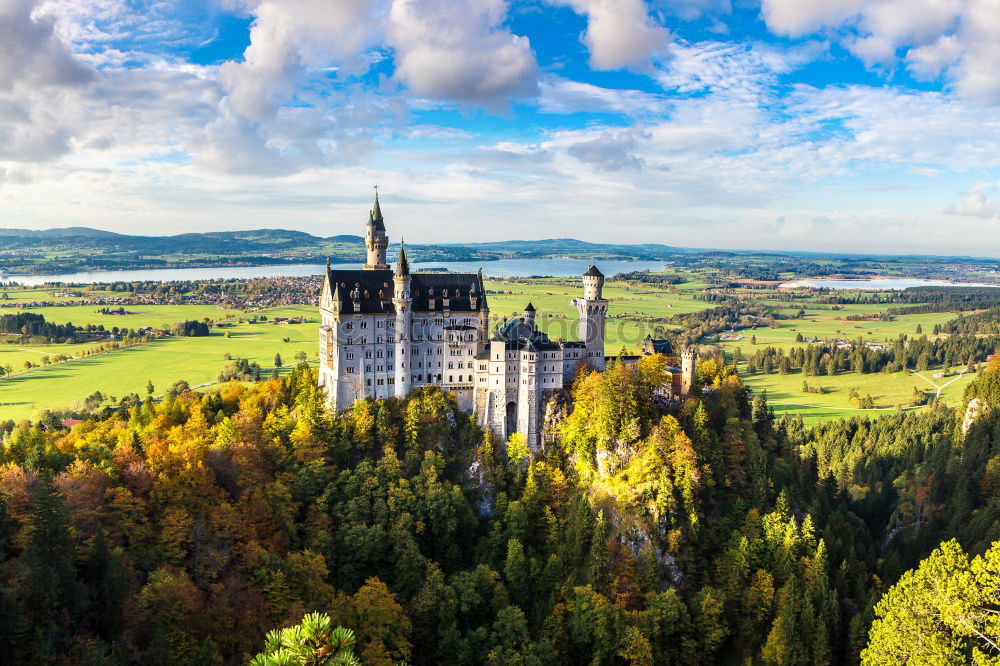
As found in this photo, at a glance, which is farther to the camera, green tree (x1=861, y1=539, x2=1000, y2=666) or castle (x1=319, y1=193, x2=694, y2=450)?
castle (x1=319, y1=193, x2=694, y2=450)

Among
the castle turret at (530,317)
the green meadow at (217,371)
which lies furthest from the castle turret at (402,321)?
the green meadow at (217,371)

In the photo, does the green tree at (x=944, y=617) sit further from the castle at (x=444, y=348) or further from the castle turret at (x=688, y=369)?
the castle at (x=444, y=348)

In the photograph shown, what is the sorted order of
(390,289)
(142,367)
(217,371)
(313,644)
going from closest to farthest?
(313,644) < (390,289) < (217,371) < (142,367)

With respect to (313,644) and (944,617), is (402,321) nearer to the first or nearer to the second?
(944,617)

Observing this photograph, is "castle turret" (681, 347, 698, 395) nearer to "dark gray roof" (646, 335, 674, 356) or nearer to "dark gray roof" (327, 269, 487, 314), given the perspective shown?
"dark gray roof" (646, 335, 674, 356)

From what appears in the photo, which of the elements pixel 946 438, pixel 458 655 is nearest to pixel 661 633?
pixel 458 655

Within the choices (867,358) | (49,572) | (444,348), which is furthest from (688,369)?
(867,358)

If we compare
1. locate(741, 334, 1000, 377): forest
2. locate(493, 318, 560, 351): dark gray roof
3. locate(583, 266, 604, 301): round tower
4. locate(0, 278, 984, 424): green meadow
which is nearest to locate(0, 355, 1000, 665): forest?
locate(493, 318, 560, 351): dark gray roof
